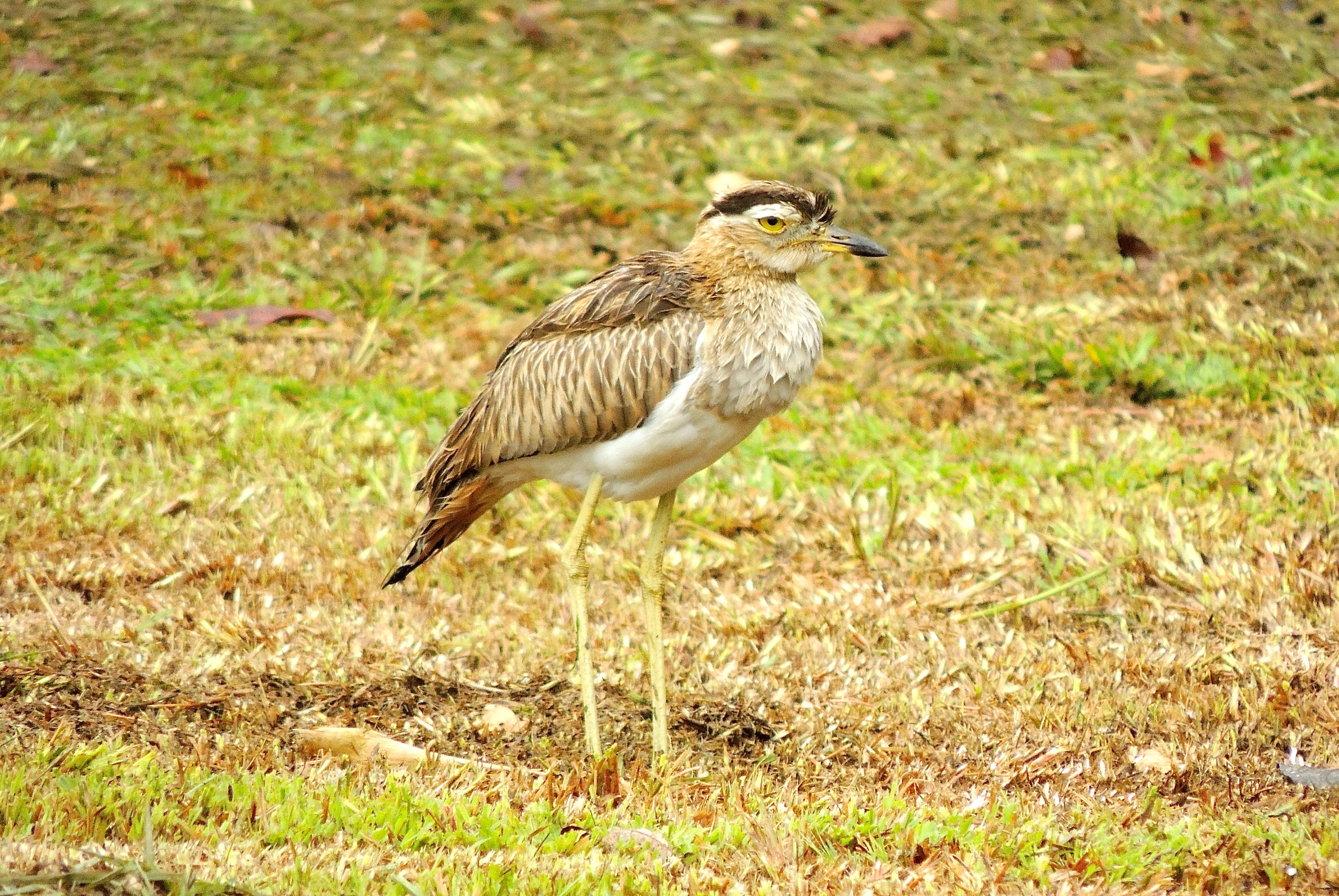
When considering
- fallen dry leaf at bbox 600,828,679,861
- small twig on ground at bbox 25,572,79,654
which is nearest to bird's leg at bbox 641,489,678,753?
fallen dry leaf at bbox 600,828,679,861

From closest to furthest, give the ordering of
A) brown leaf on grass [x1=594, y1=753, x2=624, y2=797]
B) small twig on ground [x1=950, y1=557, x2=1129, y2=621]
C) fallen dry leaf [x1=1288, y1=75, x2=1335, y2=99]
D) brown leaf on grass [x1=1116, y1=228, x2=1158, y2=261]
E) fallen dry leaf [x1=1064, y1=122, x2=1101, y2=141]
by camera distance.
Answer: brown leaf on grass [x1=594, y1=753, x2=624, y2=797], small twig on ground [x1=950, y1=557, x2=1129, y2=621], brown leaf on grass [x1=1116, y1=228, x2=1158, y2=261], fallen dry leaf [x1=1064, y1=122, x2=1101, y2=141], fallen dry leaf [x1=1288, y1=75, x2=1335, y2=99]

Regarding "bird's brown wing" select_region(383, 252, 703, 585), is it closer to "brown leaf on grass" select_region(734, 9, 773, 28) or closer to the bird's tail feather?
the bird's tail feather

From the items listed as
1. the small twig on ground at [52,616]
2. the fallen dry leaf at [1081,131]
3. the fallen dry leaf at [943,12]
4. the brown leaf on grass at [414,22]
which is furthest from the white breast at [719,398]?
the fallen dry leaf at [943,12]

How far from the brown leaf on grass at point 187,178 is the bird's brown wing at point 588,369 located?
4833mm

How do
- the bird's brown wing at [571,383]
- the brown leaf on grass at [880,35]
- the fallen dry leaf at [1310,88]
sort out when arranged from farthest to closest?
the brown leaf on grass at [880,35] → the fallen dry leaf at [1310,88] → the bird's brown wing at [571,383]

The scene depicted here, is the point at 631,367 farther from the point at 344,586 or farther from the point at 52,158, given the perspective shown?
the point at 52,158

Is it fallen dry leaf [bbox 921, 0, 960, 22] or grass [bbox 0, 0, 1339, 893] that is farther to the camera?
fallen dry leaf [bbox 921, 0, 960, 22]

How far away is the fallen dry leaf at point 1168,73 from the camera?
11.2m

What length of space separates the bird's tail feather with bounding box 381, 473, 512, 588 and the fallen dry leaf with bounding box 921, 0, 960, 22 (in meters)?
7.92

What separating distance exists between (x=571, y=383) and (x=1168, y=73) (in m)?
7.97

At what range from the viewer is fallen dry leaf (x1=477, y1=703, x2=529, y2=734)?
4.89 m

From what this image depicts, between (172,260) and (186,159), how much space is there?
131cm

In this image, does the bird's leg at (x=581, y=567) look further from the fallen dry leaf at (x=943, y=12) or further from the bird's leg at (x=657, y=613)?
the fallen dry leaf at (x=943, y=12)

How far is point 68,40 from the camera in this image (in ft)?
35.2
